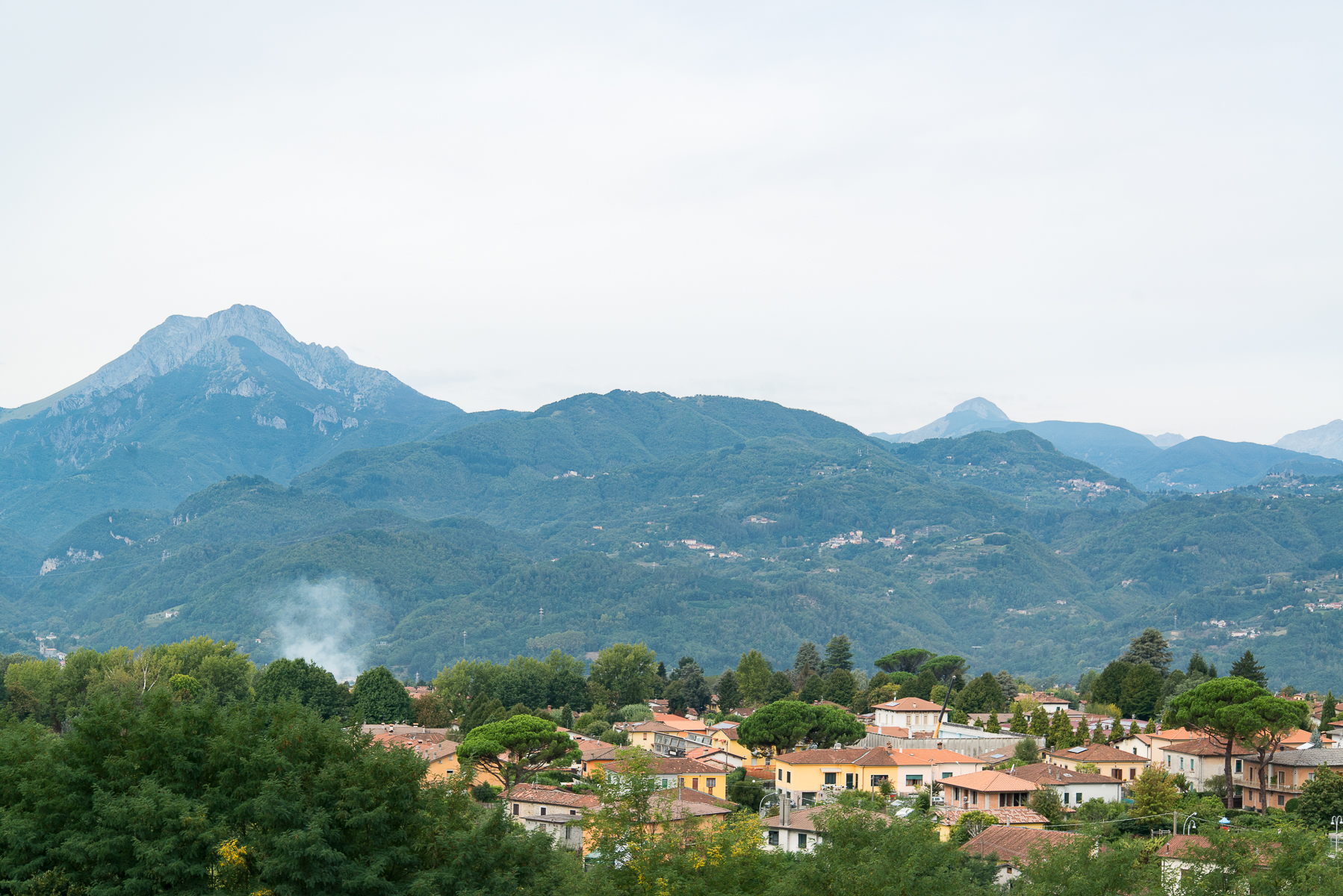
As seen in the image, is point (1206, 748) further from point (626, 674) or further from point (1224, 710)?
point (626, 674)

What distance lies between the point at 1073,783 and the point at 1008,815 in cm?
815

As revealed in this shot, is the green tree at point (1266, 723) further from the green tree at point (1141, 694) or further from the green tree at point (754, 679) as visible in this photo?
the green tree at point (754, 679)

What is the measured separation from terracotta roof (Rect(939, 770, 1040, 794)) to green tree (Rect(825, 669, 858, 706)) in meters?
42.2

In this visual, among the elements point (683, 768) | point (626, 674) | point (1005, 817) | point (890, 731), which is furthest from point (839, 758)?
point (626, 674)

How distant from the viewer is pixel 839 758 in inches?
2377

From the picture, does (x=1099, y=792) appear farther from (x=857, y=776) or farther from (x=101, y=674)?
(x=101, y=674)

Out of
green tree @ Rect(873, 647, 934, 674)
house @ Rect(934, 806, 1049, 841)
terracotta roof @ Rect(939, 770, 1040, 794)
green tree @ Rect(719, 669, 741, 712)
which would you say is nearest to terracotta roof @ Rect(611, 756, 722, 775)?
terracotta roof @ Rect(939, 770, 1040, 794)

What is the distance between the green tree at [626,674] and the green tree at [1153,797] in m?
56.5

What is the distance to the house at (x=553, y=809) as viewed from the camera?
154ft

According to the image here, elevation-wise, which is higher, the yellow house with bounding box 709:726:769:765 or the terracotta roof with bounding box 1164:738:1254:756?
the terracotta roof with bounding box 1164:738:1254:756

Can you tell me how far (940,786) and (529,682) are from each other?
50258 mm

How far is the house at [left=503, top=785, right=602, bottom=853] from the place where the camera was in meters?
46.9

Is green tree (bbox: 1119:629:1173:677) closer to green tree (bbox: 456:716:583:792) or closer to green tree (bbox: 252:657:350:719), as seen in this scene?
green tree (bbox: 456:716:583:792)

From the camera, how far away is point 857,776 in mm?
59656
